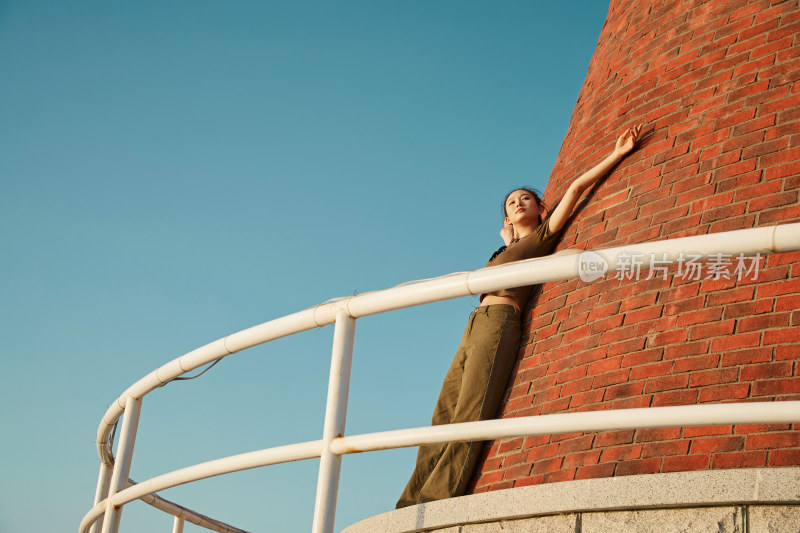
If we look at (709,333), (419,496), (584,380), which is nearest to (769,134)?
(709,333)

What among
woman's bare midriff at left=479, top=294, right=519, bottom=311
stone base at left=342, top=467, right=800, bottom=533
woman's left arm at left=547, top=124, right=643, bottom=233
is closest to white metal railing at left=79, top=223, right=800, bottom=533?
stone base at left=342, top=467, right=800, bottom=533

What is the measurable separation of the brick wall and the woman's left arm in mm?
58

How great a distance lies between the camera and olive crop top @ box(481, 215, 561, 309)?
4.11m

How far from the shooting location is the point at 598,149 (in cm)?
461

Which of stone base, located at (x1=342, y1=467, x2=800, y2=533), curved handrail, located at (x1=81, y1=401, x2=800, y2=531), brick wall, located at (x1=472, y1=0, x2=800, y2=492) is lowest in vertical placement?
stone base, located at (x1=342, y1=467, x2=800, y2=533)

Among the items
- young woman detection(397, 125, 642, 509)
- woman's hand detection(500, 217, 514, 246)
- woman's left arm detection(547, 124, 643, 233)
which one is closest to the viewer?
young woman detection(397, 125, 642, 509)

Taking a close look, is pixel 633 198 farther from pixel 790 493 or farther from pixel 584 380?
pixel 790 493

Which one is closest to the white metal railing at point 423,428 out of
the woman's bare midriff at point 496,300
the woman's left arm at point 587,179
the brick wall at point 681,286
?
the brick wall at point 681,286

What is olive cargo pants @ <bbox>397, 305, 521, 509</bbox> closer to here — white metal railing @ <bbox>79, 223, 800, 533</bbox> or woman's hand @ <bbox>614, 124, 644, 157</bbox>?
woman's hand @ <bbox>614, 124, 644, 157</bbox>

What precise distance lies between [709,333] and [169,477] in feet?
7.18

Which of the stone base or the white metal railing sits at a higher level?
the white metal railing

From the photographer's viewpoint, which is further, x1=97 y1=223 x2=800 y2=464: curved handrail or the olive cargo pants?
the olive cargo pants

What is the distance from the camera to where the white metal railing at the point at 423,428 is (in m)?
2.12

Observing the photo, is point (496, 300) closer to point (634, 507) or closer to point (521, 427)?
point (634, 507)
